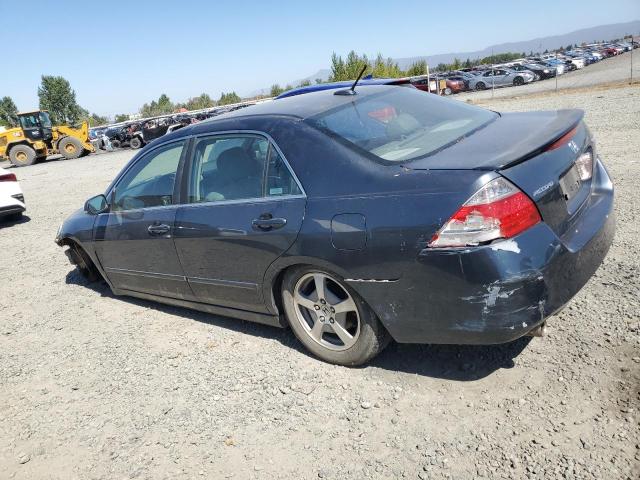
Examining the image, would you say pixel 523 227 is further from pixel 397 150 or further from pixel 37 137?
pixel 37 137

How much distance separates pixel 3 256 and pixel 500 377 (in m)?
Result: 7.46

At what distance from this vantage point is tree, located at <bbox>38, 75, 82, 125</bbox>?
2744 inches

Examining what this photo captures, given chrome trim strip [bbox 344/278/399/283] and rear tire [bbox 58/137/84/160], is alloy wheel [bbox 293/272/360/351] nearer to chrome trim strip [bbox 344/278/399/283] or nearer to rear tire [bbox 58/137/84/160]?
chrome trim strip [bbox 344/278/399/283]

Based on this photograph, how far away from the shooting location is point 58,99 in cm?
7056

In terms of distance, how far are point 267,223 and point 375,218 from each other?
0.79 m

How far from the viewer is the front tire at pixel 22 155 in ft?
84.0

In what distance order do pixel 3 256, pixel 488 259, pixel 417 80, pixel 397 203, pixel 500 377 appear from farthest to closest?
pixel 417 80, pixel 3 256, pixel 500 377, pixel 397 203, pixel 488 259

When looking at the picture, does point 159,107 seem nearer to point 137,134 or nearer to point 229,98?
point 229,98

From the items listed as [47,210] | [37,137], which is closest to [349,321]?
[47,210]

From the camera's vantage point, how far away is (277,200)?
3.12 metres

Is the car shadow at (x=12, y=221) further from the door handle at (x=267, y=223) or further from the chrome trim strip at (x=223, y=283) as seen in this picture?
the door handle at (x=267, y=223)

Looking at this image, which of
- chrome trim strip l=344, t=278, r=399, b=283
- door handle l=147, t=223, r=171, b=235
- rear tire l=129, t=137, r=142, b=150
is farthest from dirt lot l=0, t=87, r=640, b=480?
rear tire l=129, t=137, r=142, b=150

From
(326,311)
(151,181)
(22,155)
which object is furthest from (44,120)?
(326,311)

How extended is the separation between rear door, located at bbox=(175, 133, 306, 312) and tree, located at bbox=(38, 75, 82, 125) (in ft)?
245
